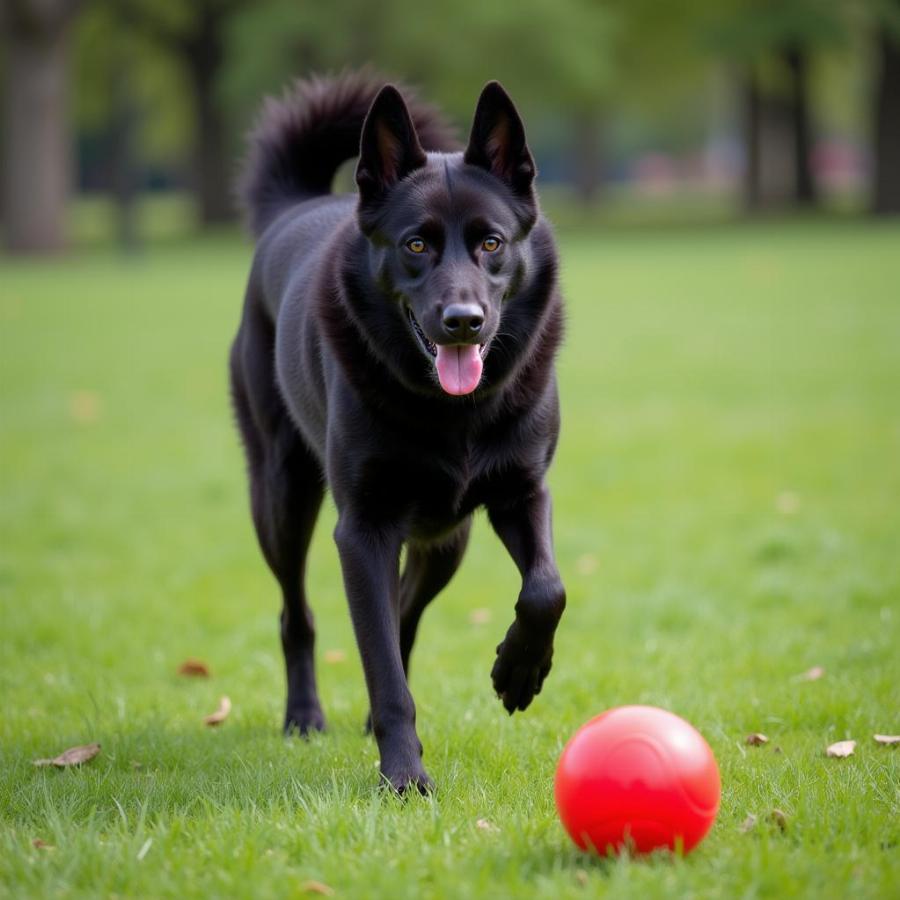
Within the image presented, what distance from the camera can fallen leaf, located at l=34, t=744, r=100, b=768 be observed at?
13.3ft

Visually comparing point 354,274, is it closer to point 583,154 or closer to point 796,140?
point 796,140

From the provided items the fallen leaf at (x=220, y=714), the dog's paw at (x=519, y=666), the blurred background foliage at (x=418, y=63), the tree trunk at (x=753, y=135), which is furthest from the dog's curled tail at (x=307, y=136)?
the tree trunk at (x=753, y=135)

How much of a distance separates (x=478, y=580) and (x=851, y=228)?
25826mm

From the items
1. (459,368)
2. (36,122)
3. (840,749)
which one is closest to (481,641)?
(840,749)

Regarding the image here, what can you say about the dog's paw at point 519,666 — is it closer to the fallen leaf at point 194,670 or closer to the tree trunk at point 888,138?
the fallen leaf at point 194,670

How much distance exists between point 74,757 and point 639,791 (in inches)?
74.4

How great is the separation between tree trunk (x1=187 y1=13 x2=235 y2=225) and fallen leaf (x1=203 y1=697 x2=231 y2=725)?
3450 centimetres

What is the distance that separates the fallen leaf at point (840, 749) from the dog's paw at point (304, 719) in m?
1.67

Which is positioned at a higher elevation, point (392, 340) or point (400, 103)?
point (400, 103)

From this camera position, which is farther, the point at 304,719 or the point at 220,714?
the point at 220,714

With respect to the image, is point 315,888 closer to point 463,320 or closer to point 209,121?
point 463,320

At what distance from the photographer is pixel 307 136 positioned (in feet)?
17.9

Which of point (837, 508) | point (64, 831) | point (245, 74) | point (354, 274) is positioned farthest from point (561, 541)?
point (245, 74)

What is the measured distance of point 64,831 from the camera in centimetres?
336
